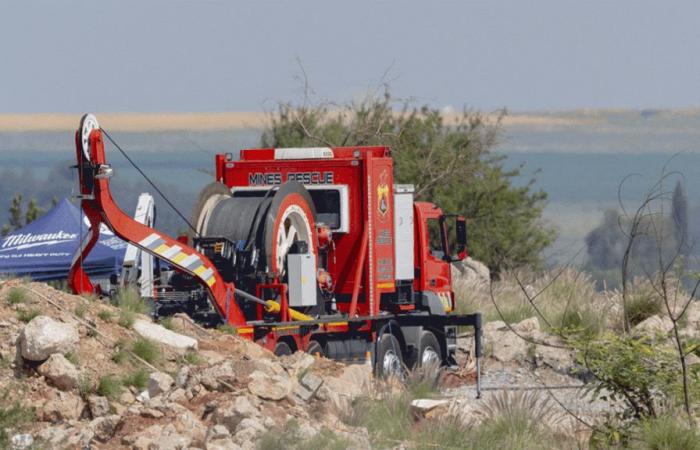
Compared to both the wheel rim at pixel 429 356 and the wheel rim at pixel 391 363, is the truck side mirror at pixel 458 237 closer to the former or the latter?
the wheel rim at pixel 429 356

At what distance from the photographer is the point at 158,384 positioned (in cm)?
1248

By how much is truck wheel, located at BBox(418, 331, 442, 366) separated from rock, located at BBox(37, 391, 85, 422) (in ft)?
28.1

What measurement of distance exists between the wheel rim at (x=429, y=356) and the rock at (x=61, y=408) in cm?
873

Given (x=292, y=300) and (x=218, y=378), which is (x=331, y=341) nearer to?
(x=292, y=300)

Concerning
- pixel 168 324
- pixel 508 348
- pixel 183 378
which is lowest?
pixel 508 348

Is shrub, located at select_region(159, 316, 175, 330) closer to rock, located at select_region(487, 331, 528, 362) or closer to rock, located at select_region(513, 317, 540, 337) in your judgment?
rock, located at select_region(487, 331, 528, 362)

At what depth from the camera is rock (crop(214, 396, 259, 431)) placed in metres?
11.1

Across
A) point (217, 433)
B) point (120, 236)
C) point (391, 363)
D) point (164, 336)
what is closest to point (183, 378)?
point (217, 433)

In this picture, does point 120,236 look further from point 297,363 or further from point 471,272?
point 471,272

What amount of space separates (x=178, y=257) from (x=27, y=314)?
343cm

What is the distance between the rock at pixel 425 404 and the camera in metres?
12.7

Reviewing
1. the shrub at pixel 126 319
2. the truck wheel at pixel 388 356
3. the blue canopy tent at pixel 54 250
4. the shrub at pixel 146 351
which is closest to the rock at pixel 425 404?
the shrub at pixel 146 351

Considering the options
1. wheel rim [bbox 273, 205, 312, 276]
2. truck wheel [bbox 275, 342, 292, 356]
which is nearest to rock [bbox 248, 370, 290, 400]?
truck wheel [bbox 275, 342, 292, 356]

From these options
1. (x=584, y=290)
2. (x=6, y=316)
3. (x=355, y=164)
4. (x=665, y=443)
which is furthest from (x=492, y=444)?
(x=584, y=290)
